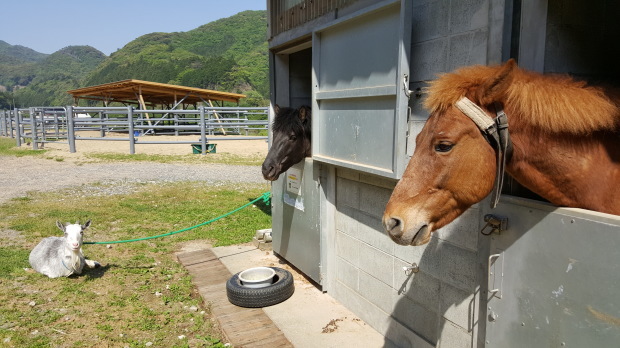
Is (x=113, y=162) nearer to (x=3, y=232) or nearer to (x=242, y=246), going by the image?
(x=3, y=232)

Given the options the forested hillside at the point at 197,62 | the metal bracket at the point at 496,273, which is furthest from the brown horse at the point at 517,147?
the forested hillside at the point at 197,62

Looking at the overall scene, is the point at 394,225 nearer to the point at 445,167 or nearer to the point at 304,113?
the point at 445,167

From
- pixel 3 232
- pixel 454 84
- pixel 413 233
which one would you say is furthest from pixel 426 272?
pixel 3 232

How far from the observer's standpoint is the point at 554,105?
4.71 feet

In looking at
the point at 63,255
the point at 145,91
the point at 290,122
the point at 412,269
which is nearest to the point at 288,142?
the point at 290,122

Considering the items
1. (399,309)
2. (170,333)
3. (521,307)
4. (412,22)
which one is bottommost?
(170,333)

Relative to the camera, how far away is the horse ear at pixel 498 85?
1438 millimetres

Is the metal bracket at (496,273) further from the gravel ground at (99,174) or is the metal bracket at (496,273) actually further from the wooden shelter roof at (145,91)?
the wooden shelter roof at (145,91)

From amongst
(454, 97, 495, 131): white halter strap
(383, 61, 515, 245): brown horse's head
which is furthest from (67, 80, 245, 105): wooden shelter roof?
(454, 97, 495, 131): white halter strap

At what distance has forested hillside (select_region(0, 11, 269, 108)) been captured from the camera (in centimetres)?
6097

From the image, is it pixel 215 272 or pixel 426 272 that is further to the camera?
pixel 215 272

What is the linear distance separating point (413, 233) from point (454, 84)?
0.60 m

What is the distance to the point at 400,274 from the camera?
2.86 meters

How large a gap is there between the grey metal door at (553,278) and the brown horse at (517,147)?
0.46 ft
